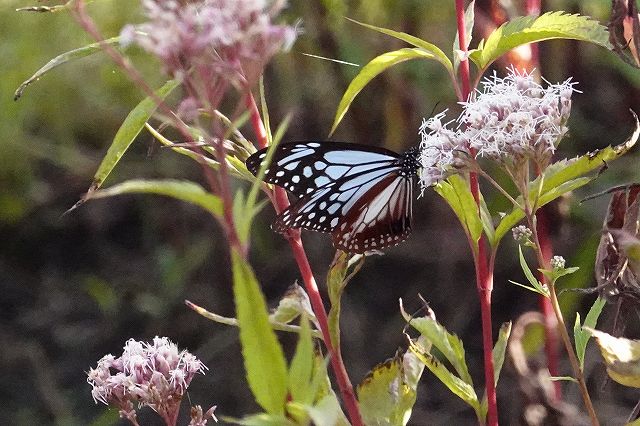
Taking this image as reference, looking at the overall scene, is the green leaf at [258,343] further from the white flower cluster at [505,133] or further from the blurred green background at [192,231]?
the blurred green background at [192,231]

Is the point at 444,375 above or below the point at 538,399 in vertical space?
above

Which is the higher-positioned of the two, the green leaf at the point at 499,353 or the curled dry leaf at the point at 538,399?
the green leaf at the point at 499,353

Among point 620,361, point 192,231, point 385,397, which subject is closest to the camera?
point 620,361

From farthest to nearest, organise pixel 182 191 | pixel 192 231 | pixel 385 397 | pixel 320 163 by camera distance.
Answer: pixel 192 231
pixel 320 163
pixel 385 397
pixel 182 191

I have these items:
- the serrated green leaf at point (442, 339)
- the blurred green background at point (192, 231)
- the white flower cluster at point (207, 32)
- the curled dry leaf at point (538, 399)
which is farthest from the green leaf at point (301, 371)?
the blurred green background at point (192, 231)

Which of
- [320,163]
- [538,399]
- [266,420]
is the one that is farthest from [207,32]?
[538,399]

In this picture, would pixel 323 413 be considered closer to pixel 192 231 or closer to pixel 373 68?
pixel 373 68

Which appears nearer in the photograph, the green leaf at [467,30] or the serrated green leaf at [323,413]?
the serrated green leaf at [323,413]

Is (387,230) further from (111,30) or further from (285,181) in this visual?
(111,30)
